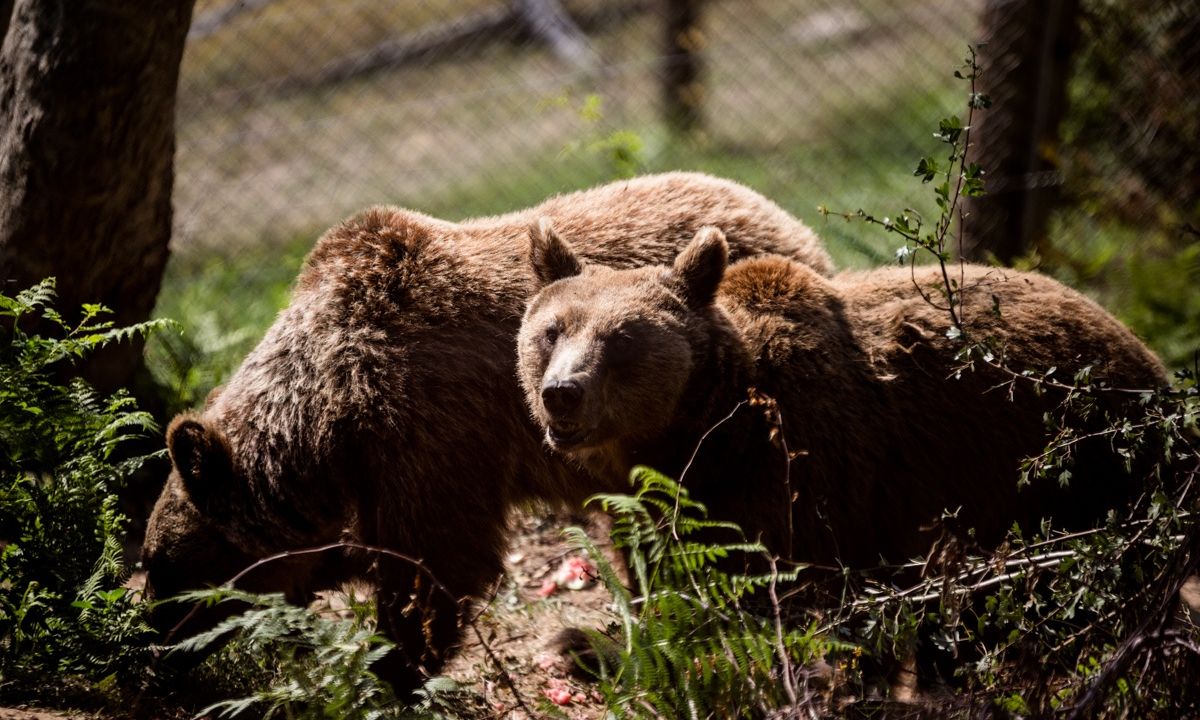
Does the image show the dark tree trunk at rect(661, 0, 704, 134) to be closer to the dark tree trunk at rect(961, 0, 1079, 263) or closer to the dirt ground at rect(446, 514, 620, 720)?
the dark tree trunk at rect(961, 0, 1079, 263)

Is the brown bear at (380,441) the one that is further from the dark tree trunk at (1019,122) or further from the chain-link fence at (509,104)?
the chain-link fence at (509,104)

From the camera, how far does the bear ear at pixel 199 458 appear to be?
4781 mm

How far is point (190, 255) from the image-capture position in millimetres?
10859

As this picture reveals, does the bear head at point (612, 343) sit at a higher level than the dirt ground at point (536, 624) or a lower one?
higher

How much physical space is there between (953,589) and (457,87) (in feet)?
38.6

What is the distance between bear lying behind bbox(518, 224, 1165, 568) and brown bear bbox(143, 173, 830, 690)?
1.29 feet

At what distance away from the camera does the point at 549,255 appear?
488 centimetres

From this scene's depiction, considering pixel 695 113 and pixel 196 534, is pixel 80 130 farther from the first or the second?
pixel 695 113

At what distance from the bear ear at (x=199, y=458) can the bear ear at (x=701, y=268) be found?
207 centimetres

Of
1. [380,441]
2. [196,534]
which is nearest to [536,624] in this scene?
[380,441]

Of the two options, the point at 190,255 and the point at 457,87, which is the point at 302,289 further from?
the point at 457,87

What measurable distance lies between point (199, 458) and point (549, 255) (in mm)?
1712

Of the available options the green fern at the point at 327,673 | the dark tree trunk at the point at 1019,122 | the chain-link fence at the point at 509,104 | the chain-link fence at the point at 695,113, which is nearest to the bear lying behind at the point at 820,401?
the green fern at the point at 327,673

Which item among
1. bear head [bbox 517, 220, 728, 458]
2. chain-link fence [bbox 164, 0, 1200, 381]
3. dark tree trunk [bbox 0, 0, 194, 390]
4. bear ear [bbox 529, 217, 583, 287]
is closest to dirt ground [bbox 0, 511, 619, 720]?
bear head [bbox 517, 220, 728, 458]
